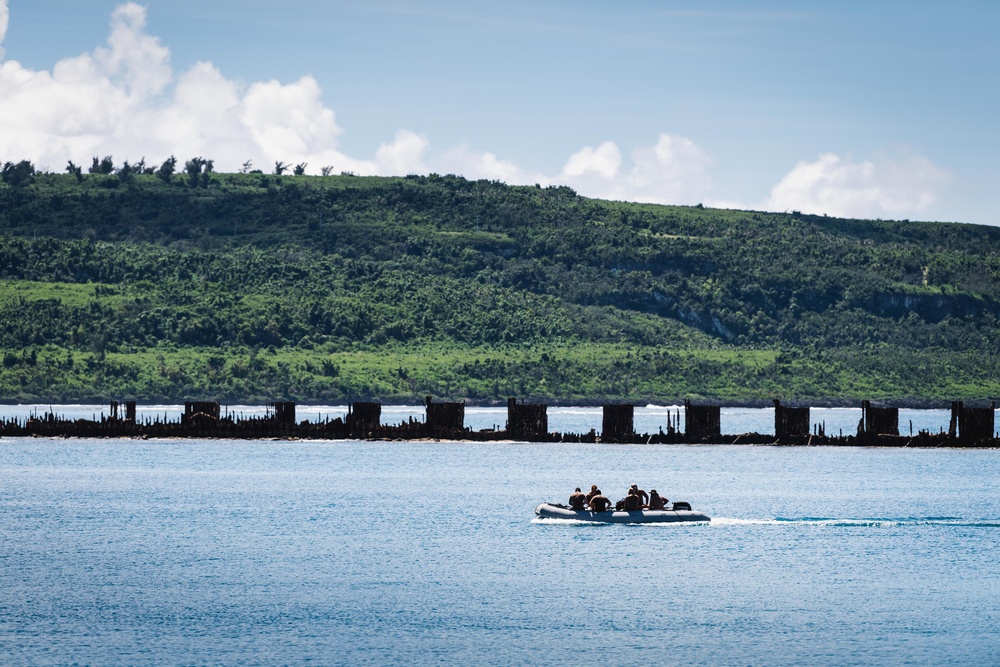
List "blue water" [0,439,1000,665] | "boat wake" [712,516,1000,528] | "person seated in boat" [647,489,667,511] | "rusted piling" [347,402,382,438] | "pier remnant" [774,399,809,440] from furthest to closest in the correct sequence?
"rusted piling" [347,402,382,438] → "pier remnant" [774,399,809,440] → "boat wake" [712,516,1000,528] → "person seated in boat" [647,489,667,511] → "blue water" [0,439,1000,665]

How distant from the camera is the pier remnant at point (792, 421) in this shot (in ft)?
419

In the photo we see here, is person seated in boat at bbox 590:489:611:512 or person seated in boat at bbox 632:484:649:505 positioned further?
person seated in boat at bbox 590:489:611:512

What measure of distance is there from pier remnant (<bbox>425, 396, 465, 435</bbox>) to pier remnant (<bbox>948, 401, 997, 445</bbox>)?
36.9 metres

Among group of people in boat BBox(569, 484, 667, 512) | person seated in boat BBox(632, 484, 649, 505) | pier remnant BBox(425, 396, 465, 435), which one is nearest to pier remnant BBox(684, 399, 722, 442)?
pier remnant BBox(425, 396, 465, 435)

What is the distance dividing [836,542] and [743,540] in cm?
451

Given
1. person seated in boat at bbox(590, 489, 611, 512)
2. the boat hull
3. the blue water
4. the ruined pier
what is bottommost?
the blue water

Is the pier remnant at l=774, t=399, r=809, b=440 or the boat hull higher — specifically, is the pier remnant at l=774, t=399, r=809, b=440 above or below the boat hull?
above

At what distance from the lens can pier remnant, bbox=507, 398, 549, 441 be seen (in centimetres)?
12638

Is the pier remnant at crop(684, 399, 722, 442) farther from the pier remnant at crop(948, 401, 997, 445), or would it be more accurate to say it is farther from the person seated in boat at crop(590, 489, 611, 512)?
the person seated in boat at crop(590, 489, 611, 512)

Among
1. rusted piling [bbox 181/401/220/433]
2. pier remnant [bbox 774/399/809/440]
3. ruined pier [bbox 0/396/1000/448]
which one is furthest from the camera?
rusted piling [bbox 181/401/220/433]

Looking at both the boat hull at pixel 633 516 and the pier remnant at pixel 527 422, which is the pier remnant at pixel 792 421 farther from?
the boat hull at pixel 633 516

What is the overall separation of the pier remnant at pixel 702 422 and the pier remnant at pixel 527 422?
10922mm

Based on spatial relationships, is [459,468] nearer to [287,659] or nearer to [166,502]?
[166,502]

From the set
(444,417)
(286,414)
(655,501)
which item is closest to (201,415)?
(286,414)
